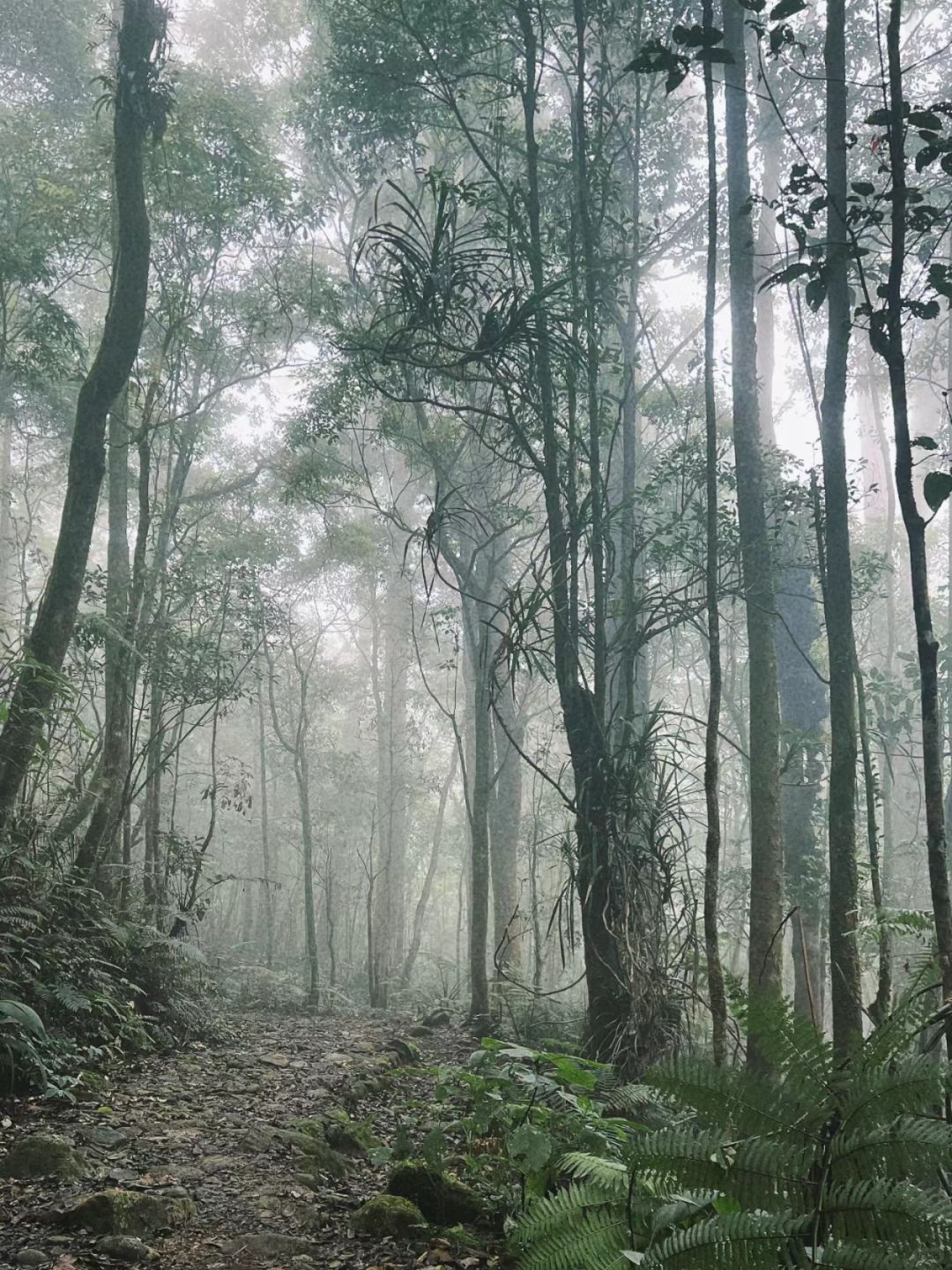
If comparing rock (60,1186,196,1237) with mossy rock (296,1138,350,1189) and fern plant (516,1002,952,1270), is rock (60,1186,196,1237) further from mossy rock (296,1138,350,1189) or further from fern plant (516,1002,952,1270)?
fern plant (516,1002,952,1270)

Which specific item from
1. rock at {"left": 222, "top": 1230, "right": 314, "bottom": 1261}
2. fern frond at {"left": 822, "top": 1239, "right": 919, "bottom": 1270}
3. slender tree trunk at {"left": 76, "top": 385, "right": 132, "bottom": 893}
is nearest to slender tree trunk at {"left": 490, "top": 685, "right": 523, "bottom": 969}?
slender tree trunk at {"left": 76, "top": 385, "right": 132, "bottom": 893}

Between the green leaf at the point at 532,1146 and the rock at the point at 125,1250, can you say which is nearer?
the green leaf at the point at 532,1146

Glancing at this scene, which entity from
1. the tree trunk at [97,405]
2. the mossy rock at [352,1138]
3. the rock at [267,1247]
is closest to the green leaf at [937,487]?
the rock at [267,1247]

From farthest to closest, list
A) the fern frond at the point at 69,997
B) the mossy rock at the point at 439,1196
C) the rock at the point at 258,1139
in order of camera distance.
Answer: the fern frond at the point at 69,997
the rock at the point at 258,1139
the mossy rock at the point at 439,1196

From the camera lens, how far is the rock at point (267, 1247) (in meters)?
2.94

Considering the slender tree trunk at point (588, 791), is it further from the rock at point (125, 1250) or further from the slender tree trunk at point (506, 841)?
the slender tree trunk at point (506, 841)

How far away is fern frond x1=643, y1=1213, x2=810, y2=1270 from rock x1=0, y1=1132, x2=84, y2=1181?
97.8 inches

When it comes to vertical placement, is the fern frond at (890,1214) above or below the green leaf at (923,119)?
below

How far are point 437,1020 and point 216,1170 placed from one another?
595 centimetres

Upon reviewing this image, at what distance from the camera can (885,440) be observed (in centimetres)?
2228

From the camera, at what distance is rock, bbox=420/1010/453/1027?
934cm

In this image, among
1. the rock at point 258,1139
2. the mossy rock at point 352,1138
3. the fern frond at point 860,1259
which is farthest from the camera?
the mossy rock at point 352,1138

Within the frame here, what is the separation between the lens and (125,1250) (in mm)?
2834

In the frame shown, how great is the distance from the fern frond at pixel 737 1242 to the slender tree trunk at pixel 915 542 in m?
0.90
